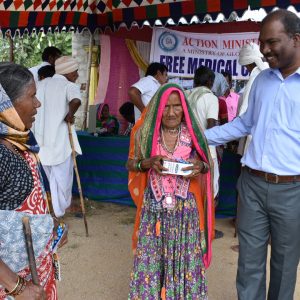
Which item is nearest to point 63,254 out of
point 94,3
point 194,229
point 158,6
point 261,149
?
point 194,229

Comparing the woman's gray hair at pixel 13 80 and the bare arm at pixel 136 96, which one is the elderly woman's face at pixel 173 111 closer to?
the woman's gray hair at pixel 13 80

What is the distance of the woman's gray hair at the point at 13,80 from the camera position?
5.17ft

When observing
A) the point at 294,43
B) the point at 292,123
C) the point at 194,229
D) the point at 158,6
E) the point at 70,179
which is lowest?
the point at 70,179

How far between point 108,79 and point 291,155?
18.5ft

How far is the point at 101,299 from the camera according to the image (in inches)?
124

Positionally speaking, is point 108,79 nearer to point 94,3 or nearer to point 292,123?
point 94,3

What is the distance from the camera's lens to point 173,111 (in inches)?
98.8

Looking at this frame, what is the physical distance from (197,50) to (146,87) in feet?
7.51

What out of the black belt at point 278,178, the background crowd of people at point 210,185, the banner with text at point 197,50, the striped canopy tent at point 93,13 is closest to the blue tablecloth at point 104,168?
the striped canopy tent at point 93,13

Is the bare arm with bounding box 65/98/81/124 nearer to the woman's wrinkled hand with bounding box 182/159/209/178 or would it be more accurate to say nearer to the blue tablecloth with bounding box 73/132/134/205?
the blue tablecloth with bounding box 73/132/134/205

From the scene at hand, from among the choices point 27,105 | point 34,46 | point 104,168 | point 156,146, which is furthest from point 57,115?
point 34,46

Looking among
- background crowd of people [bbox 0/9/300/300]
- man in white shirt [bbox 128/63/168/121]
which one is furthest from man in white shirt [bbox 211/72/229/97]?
background crowd of people [bbox 0/9/300/300]

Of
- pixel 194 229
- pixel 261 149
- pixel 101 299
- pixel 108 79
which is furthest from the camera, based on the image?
pixel 108 79

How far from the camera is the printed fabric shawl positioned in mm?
2520
